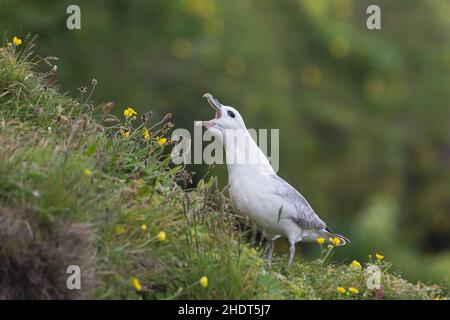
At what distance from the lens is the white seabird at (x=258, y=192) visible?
8398mm

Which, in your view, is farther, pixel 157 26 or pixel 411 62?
pixel 411 62

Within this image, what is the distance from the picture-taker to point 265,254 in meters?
8.59

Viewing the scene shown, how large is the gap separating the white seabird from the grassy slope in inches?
7.7

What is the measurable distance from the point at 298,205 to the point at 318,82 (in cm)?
1703

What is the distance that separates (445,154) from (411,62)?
268 cm

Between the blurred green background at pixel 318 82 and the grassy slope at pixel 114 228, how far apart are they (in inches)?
361

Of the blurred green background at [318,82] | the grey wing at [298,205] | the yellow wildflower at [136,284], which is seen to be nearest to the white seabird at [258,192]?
the grey wing at [298,205]

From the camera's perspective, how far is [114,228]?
742 cm

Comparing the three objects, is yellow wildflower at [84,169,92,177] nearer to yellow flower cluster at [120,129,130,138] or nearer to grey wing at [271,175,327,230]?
yellow flower cluster at [120,129,130,138]

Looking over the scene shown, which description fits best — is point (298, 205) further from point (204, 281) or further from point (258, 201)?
point (204, 281)

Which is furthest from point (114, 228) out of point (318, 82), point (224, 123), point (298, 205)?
point (318, 82)

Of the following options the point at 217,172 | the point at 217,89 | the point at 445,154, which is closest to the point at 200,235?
the point at 217,172

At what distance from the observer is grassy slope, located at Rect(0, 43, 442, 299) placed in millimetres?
6984

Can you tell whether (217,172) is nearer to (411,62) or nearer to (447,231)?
(447,231)
